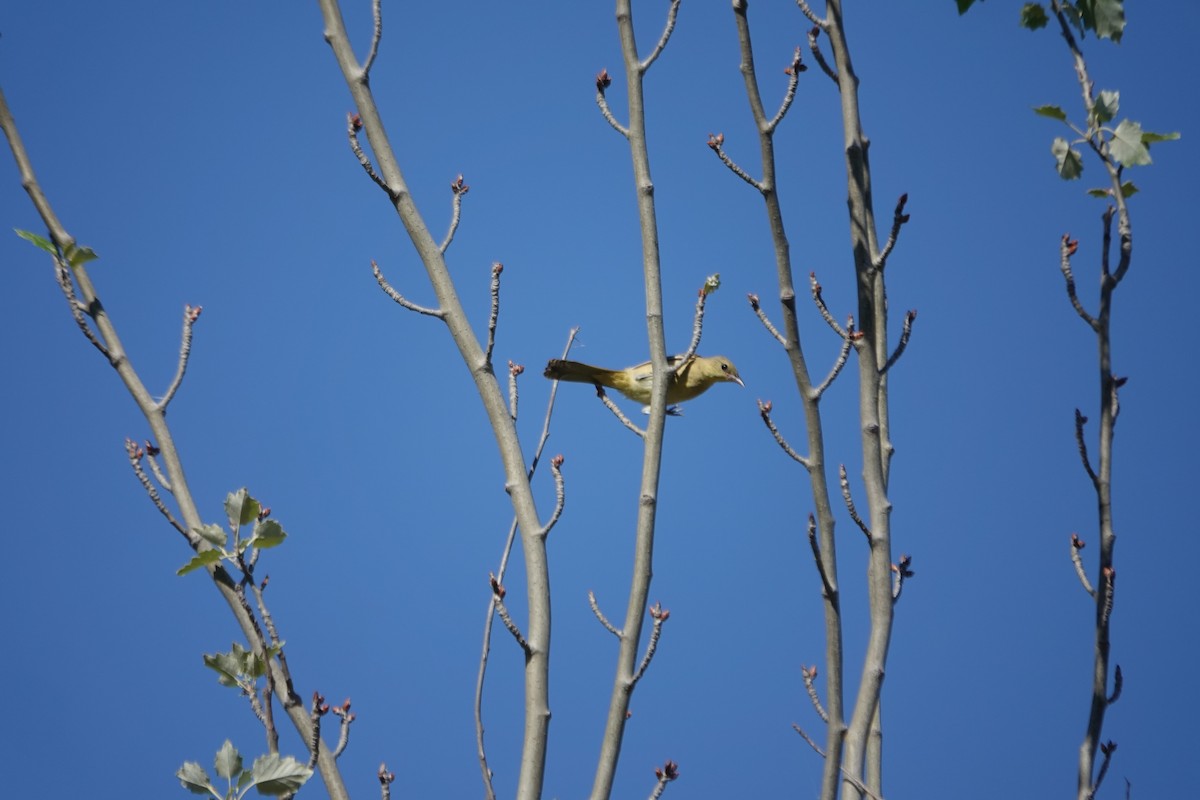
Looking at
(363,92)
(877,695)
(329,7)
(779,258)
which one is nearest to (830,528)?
(877,695)

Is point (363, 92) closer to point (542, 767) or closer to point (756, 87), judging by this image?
point (756, 87)

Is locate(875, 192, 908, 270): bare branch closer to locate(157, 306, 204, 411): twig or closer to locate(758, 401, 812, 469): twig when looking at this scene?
locate(758, 401, 812, 469): twig

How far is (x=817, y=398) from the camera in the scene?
3.55 metres

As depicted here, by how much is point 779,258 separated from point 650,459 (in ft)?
2.36

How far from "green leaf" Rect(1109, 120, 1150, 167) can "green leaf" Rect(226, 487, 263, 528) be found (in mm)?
2358

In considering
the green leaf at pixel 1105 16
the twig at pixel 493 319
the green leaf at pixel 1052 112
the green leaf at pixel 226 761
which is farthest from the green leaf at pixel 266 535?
the green leaf at pixel 1105 16

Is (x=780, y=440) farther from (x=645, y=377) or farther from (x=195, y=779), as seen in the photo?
(x=645, y=377)

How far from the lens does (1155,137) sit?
3.11 m

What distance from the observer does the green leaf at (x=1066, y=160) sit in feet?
10.6

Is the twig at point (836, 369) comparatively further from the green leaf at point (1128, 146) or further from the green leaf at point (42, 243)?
the green leaf at point (42, 243)

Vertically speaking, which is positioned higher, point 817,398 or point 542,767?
point 817,398

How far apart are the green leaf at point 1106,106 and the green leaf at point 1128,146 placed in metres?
0.04

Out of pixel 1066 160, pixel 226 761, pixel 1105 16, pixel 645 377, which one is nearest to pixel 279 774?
pixel 226 761

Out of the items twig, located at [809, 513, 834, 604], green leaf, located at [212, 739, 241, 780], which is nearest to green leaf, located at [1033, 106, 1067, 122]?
twig, located at [809, 513, 834, 604]
